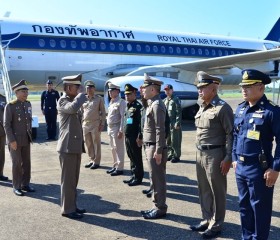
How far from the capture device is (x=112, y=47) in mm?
15055

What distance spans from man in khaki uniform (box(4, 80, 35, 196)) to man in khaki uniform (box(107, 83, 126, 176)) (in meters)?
1.73

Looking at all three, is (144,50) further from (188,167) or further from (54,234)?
(54,234)

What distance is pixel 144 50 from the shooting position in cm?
1595

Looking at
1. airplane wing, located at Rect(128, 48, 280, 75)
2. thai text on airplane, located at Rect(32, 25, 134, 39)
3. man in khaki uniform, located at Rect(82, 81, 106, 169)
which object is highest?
thai text on airplane, located at Rect(32, 25, 134, 39)

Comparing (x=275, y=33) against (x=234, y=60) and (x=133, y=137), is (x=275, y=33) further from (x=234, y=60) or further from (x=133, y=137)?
(x=133, y=137)

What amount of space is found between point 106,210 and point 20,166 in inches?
68.6

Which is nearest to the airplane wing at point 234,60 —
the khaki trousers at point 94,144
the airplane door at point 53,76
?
the airplane door at point 53,76

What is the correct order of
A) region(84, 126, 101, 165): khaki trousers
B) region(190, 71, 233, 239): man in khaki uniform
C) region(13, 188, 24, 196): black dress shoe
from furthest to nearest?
1. region(84, 126, 101, 165): khaki trousers
2. region(13, 188, 24, 196): black dress shoe
3. region(190, 71, 233, 239): man in khaki uniform

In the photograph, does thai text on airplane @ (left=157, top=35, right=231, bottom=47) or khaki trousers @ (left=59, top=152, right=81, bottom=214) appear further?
thai text on airplane @ (left=157, top=35, right=231, bottom=47)

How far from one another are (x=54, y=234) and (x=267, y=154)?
2.48 meters

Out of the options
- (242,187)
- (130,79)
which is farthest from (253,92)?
(130,79)

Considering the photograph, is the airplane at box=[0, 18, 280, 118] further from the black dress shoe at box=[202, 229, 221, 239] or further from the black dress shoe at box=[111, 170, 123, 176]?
the black dress shoe at box=[202, 229, 221, 239]

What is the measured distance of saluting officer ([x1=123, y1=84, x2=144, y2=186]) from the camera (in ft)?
20.6

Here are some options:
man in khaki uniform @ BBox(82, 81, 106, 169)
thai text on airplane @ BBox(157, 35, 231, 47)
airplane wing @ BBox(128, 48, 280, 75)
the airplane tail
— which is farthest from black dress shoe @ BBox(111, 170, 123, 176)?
the airplane tail
